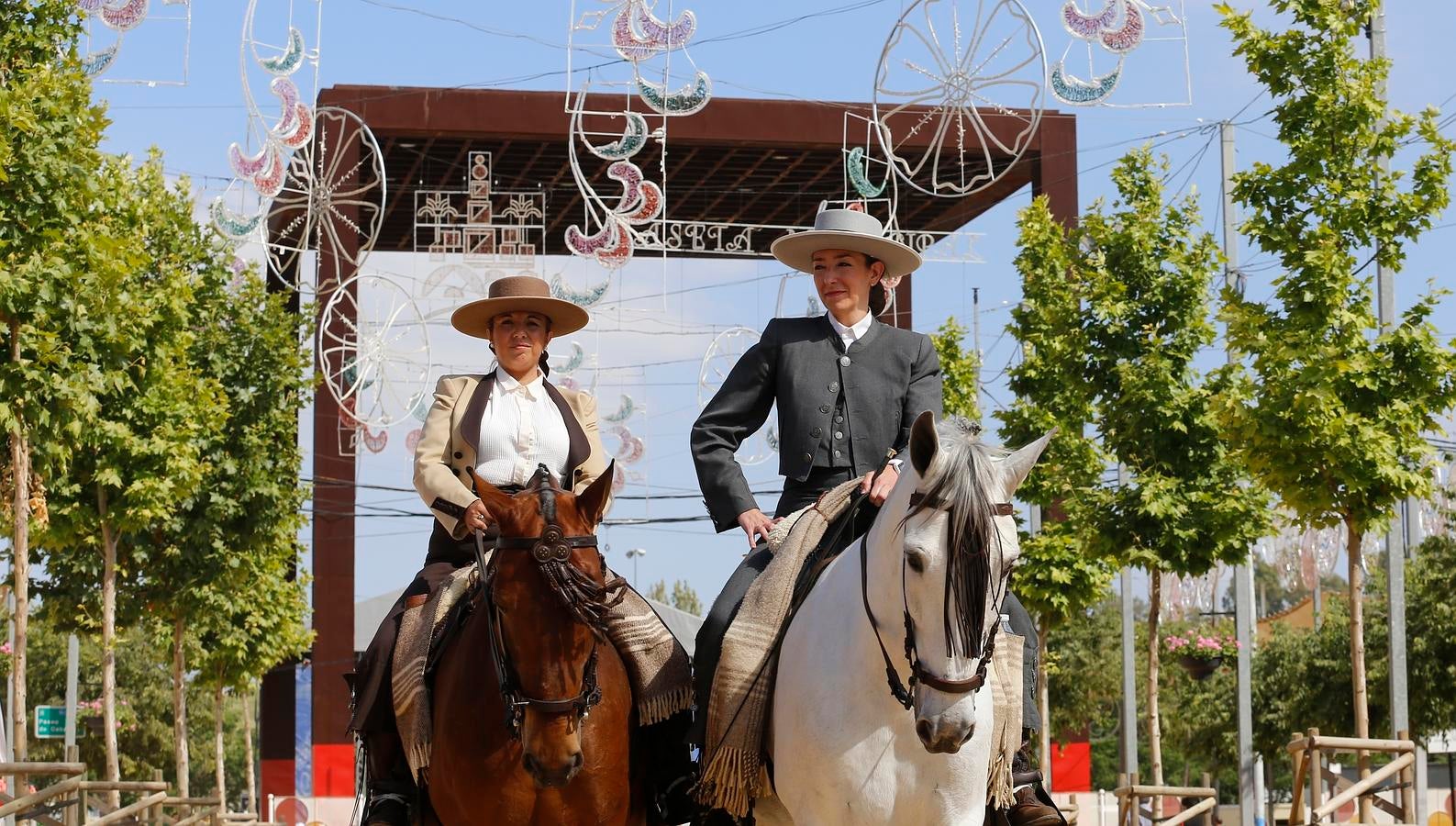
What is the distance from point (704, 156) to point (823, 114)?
3189 millimetres

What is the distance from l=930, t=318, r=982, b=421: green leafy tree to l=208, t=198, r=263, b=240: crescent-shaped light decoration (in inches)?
442

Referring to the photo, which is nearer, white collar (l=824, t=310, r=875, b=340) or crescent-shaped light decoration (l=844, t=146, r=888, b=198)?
white collar (l=824, t=310, r=875, b=340)

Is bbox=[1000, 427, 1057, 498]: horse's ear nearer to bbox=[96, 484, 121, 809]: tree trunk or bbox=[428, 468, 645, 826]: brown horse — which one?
bbox=[428, 468, 645, 826]: brown horse

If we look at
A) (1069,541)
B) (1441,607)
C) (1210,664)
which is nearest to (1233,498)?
(1069,541)

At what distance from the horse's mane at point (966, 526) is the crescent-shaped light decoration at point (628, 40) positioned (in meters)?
18.5

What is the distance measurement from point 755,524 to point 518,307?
A: 5.43 ft

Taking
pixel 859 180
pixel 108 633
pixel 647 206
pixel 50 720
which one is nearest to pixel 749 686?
pixel 108 633

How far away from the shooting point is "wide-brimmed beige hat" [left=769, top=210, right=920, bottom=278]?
838 cm

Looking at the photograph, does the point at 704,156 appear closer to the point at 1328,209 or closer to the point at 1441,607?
the point at 1441,607

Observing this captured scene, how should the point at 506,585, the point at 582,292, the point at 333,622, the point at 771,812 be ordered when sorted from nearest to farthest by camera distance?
the point at 506,585 < the point at 771,812 < the point at 582,292 < the point at 333,622

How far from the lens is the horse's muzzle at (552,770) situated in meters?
7.27

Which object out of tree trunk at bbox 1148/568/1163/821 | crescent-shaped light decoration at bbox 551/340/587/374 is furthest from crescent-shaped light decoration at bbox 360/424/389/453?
tree trunk at bbox 1148/568/1163/821

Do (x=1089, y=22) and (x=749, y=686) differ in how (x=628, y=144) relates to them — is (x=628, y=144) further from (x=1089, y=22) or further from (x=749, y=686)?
(x=749, y=686)

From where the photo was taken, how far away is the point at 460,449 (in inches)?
345
